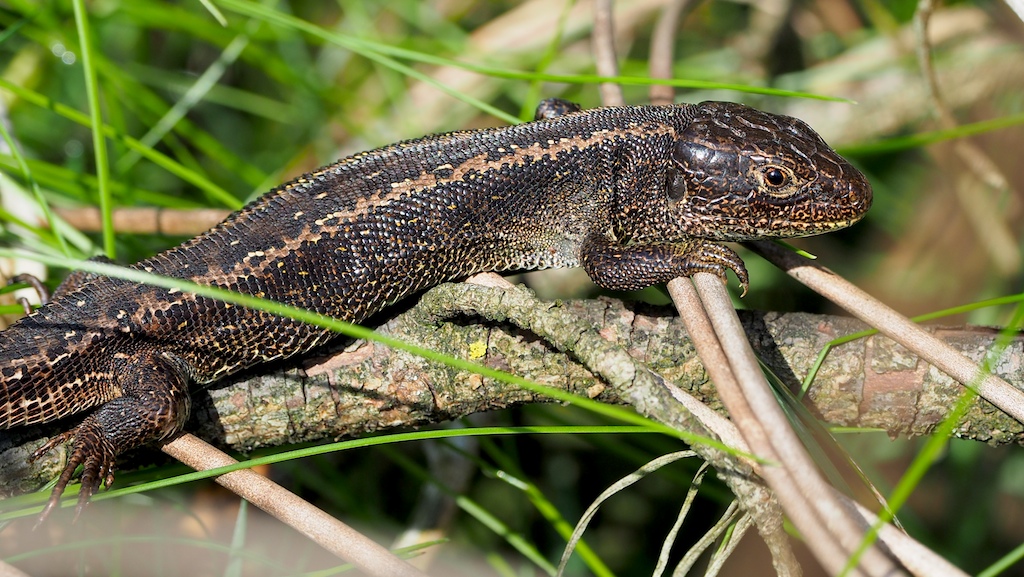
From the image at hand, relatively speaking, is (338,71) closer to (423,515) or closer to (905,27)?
(423,515)

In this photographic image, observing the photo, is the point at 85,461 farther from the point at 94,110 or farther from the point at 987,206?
the point at 987,206

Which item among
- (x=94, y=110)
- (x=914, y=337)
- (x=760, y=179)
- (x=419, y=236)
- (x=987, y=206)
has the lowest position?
(x=914, y=337)

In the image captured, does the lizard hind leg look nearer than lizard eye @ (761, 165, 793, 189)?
Yes

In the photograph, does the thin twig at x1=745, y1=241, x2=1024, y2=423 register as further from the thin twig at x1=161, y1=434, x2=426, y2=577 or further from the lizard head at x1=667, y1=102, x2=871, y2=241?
the thin twig at x1=161, y1=434, x2=426, y2=577

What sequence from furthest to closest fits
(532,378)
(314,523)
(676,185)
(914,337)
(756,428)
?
(676,185) < (532,378) < (914,337) < (314,523) < (756,428)

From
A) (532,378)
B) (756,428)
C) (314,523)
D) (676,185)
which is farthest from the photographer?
(676,185)

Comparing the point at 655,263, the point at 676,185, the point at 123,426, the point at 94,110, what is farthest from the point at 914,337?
the point at 94,110

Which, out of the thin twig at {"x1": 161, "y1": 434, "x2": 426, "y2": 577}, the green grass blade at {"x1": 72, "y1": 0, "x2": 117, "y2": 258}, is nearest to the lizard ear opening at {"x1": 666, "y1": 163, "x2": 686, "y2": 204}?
the thin twig at {"x1": 161, "y1": 434, "x2": 426, "y2": 577}

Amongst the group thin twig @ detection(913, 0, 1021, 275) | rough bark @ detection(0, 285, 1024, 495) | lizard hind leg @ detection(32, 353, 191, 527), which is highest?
thin twig @ detection(913, 0, 1021, 275)

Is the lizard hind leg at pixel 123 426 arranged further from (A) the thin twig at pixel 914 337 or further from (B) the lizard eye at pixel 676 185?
(A) the thin twig at pixel 914 337
